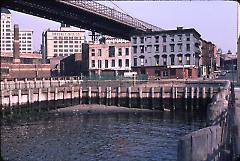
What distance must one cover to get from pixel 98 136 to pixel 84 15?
64.6 m

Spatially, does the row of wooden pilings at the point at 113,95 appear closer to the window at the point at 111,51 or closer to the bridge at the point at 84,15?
the bridge at the point at 84,15

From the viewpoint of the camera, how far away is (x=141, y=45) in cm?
9219

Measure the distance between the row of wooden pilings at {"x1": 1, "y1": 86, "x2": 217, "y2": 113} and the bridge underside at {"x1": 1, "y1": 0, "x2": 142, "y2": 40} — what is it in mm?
18509

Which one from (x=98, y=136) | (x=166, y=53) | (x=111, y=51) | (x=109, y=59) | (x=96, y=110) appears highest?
(x=111, y=51)

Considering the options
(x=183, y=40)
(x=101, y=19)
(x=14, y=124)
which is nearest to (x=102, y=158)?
(x=14, y=124)

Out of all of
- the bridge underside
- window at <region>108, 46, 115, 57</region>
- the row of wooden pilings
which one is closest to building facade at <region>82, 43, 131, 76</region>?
window at <region>108, 46, 115, 57</region>

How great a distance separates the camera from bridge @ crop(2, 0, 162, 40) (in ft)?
248

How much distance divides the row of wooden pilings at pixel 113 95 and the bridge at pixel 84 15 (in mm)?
21653

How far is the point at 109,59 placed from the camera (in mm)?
105875

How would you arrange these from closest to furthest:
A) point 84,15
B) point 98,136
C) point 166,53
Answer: point 98,136 < point 166,53 < point 84,15

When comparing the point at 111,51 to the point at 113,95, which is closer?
the point at 113,95

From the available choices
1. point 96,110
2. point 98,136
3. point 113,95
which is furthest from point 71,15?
point 98,136

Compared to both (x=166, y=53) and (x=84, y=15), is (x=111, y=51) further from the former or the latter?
(x=166, y=53)

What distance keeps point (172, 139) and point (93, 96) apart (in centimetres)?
2838
